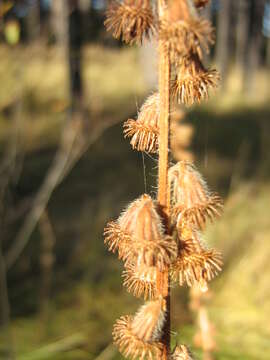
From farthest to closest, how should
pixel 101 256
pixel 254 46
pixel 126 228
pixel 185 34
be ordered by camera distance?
1. pixel 254 46
2. pixel 101 256
3. pixel 126 228
4. pixel 185 34

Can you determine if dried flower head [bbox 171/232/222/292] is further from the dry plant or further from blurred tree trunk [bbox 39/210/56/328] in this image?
blurred tree trunk [bbox 39/210/56/328]

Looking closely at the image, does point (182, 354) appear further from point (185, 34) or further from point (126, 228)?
point (185, 34)

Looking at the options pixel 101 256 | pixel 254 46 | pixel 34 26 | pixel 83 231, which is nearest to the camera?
pixel 101 256

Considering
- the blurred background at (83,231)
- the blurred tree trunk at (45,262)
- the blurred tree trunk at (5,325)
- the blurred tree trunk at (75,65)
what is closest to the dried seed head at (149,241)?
the blurred background at (83,231)

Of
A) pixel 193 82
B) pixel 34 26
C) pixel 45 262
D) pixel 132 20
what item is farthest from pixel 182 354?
pixel 34 26

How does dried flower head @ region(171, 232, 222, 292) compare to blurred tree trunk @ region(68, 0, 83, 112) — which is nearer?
dried flower head @ region(171, 232, 222, 292)

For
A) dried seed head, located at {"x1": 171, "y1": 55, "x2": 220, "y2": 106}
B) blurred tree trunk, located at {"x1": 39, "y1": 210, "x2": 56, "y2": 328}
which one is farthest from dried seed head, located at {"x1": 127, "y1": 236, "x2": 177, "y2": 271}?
blurred tree trunk, located at {"x1": 39, "y1": 210, "x2": 56, "y2": 328}
